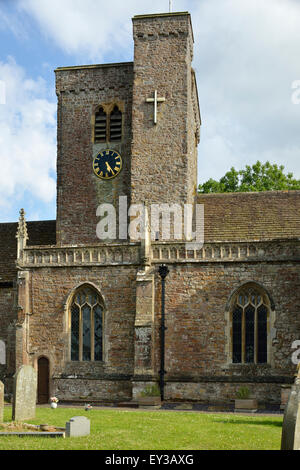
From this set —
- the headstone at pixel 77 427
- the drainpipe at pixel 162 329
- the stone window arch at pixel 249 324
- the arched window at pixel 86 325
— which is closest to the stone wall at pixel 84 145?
the arched window at pixel 86 325

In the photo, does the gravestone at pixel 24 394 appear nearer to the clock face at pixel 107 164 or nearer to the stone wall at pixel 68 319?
the stone wall at pixel 68 319

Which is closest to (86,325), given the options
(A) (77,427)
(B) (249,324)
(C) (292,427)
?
(B) (249,324)

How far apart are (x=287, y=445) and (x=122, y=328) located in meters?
14.2

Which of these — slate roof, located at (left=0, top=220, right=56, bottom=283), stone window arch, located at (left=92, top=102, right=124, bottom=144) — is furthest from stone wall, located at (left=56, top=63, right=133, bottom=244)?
slate roof, located at (left=0, top=220, right=56, bottom=283)

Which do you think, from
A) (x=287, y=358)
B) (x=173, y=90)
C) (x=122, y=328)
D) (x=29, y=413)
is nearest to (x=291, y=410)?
(x=29, y=413)

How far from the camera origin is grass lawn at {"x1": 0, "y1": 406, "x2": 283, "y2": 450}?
41.7ft

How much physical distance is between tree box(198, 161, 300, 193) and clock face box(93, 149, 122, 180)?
12958mm

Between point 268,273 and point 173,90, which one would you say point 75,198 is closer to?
point 173,90

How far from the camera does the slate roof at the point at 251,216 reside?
26828 millimetres

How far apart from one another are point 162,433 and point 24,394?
4.37m

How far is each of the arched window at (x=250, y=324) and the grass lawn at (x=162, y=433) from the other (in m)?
4.37

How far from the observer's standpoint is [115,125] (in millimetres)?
29531

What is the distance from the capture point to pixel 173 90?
28.1 m

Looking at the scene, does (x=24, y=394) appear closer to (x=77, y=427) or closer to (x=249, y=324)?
(x=77, y=427)
